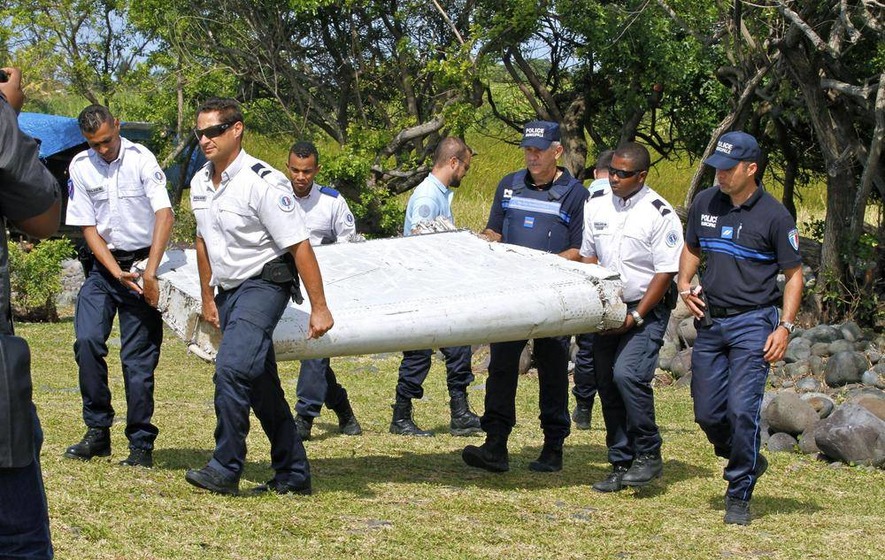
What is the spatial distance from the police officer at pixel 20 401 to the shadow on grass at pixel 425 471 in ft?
8.48

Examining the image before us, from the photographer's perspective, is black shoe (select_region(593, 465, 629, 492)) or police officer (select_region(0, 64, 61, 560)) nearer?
police officer (select_region(0, 64, 61, 560))

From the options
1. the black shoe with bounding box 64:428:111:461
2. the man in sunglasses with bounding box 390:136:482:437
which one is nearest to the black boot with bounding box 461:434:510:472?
the man in sunglasses with bounding box 390:136:482:437

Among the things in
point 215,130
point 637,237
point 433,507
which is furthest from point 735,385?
point 215,130

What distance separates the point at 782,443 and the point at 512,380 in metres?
2.22

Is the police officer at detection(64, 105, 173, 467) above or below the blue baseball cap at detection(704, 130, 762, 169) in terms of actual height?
below

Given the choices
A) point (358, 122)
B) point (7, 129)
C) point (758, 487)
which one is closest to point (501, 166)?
point (358, 122)

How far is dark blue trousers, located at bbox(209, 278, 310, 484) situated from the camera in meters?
5.42

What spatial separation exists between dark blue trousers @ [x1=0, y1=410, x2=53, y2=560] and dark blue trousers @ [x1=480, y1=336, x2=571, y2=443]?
11.7 ft

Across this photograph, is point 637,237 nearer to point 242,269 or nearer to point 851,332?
point 242,269

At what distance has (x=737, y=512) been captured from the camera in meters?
5.88

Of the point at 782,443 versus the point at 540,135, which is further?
the point at 782,443

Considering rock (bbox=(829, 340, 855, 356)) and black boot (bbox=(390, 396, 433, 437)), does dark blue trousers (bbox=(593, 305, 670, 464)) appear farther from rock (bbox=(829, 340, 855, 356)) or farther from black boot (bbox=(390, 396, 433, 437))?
rock (bbox=(829, 340, 855, 356))

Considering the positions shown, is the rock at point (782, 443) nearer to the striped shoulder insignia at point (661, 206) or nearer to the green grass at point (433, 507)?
the green grass at point (433, 507)

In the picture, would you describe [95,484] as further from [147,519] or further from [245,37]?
[245,37]
